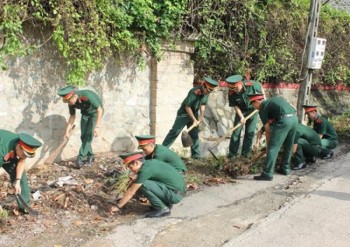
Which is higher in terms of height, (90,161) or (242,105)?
(242,105)

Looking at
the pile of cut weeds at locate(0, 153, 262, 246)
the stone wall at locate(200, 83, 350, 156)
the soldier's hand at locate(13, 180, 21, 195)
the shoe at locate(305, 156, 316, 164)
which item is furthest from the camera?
the stone wall at locate(200, 83, 350, 156)

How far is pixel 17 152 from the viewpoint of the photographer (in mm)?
4793

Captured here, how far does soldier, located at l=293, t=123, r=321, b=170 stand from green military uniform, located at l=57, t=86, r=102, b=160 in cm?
383

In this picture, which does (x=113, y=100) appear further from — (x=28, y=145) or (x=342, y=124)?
(x=342, y=124)

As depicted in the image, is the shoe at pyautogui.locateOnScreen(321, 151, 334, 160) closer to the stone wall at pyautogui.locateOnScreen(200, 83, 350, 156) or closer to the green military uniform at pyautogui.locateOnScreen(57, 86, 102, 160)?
the stone wall at pyautogui.locateOnScreen(200, 83, 350, 156)

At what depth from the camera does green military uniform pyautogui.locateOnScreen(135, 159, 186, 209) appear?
5059 mm

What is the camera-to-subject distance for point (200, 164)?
7766 mm

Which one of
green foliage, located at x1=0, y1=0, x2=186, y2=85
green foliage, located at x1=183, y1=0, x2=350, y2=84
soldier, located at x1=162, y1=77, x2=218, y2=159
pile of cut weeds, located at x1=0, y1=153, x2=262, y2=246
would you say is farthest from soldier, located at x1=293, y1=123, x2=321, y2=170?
green foliage, located at x1=0, y1=0, x2=186, y2=85

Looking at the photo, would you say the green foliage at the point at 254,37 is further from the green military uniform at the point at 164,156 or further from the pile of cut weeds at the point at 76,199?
the green military uniform at the point at 164,156

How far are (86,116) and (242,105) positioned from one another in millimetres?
2997

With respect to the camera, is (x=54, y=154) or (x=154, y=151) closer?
(x=154, y=151)

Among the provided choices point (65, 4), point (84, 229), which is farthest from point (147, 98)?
point (84, 229)

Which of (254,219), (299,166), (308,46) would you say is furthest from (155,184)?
(308,46)

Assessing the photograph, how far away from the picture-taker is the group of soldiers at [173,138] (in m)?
4.97
